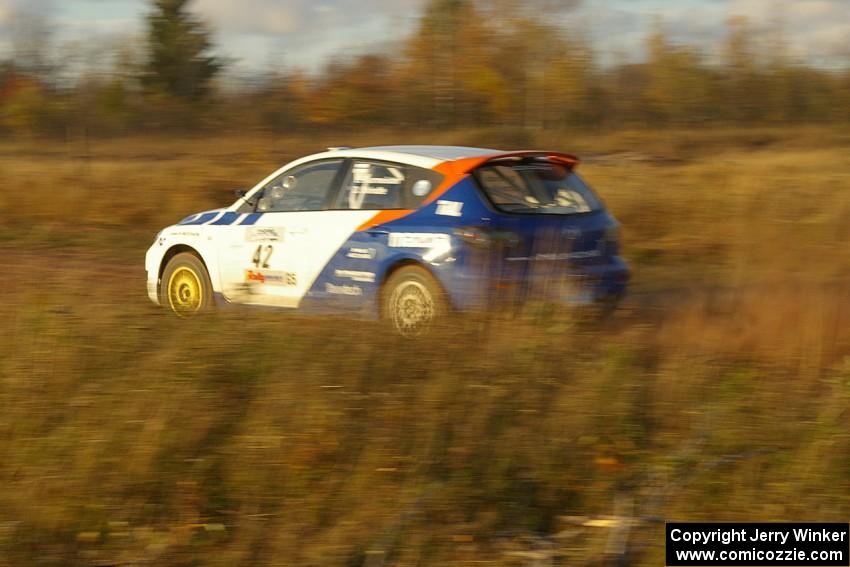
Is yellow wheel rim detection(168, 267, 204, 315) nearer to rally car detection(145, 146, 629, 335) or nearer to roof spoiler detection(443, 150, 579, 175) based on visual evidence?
rally car detection(145, 146, 629, 335)

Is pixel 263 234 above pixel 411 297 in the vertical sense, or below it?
above

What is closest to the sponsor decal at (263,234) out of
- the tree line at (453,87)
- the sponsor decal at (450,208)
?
the sponsor decal at (450,208)

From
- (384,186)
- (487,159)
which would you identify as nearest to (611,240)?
(487,159)

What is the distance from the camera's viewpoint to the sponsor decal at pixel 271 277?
9578 millimetres

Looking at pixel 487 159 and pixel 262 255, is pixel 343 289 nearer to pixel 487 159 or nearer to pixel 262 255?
pixel 262 255

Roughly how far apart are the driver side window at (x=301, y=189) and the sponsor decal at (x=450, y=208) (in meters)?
1.24

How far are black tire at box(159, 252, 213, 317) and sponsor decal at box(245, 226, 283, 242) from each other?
0.65 m

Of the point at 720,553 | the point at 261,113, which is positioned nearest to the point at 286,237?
the point at 720,553

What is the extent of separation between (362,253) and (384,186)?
0.60 meters

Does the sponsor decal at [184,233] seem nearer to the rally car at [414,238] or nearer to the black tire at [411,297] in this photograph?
the rally car at [414,238]

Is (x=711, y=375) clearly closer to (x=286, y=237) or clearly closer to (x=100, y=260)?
(x=286, y=237)

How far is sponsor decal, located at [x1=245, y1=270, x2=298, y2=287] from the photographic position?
9.58m

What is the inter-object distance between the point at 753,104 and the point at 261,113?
12.2 m

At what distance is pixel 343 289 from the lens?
30.2ft
